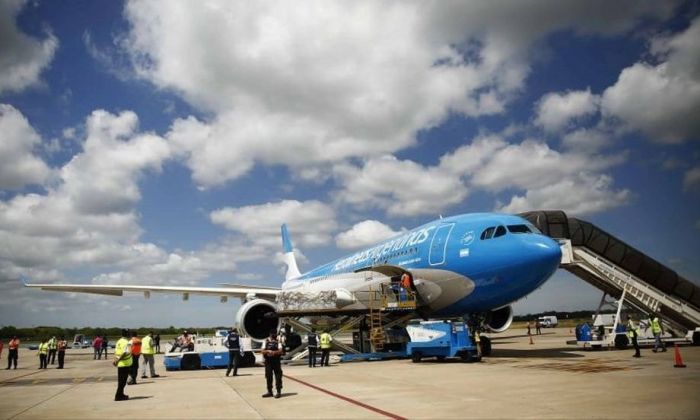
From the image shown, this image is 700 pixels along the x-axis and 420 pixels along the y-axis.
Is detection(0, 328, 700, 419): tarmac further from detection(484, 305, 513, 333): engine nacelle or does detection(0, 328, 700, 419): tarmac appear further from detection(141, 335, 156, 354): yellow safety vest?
detection(484, 305, 513, 333): engine nacelle

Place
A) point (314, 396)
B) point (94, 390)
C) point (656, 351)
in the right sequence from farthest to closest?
1. point (656, 351)
2. point (94, 390)
3. point (314, 396)

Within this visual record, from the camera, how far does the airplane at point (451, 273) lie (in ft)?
45.3

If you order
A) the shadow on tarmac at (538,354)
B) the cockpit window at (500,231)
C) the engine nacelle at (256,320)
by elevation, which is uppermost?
the cockpit window at (500,231)

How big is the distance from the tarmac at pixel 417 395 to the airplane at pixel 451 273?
7.83 feet

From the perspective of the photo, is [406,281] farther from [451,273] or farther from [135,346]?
[135,346]

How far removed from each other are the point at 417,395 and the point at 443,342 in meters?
6.84

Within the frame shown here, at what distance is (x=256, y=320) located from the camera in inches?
790

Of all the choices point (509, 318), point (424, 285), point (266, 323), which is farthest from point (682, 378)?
point (266, 323)

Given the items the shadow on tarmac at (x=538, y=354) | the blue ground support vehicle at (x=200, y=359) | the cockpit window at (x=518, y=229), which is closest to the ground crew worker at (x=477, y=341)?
the shadow on tarmac at (x=538, y=354)

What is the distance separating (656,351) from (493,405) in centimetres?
1275

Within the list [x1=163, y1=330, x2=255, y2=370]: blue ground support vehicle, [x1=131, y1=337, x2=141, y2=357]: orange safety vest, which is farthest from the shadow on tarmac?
[x1=131, y1=337, x2=141, y2=357]: orange safety vest

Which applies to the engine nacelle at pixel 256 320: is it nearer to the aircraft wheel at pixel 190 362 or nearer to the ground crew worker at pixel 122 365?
the aircraft wheel at pixel 190 362

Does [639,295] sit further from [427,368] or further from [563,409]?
[563,409]

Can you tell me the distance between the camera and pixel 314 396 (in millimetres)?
9070
